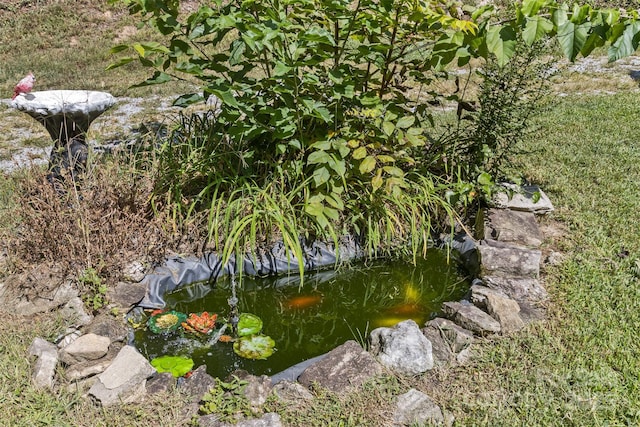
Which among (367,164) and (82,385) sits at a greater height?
(367,164)

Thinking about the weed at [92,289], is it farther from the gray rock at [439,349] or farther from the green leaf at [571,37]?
the green leaf at [571,37]

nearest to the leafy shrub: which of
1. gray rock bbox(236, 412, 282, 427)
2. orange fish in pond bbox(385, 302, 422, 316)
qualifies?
orange fish in pond bbox(385, 302, 422, 316)

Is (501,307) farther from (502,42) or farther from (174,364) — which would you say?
(174,364)

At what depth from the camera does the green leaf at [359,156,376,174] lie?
2.91m

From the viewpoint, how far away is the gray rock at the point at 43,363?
213 centimetres

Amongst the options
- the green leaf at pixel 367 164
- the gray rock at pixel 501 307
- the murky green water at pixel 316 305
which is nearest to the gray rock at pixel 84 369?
the murky green water at pixel 316 305

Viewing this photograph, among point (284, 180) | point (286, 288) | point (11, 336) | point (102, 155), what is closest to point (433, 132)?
point (284, 180)

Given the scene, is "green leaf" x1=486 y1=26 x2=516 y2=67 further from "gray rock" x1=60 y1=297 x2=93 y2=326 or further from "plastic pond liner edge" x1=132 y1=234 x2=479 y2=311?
"gray rock" x1=60 y1=297 x2=93 y2=326

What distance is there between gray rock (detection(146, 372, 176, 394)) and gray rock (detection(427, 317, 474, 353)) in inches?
47.1

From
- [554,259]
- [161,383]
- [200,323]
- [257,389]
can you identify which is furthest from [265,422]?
[554,259]

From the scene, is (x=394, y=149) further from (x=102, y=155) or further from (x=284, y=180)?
(x=102, y=155)

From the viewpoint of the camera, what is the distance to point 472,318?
247 centimetres

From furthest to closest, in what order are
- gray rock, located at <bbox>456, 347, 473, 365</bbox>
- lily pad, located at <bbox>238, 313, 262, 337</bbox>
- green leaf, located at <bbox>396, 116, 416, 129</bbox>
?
1. green leaf, located at <bbox>396, 116, 416, 129</bbox>
2. lily pad, located at <bbox>238, 313, 262, 337</bbox>
3. gray rock, located at <bbox>456, 347, 473, 365</bbox>

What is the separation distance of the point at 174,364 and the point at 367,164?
4.70 feet
